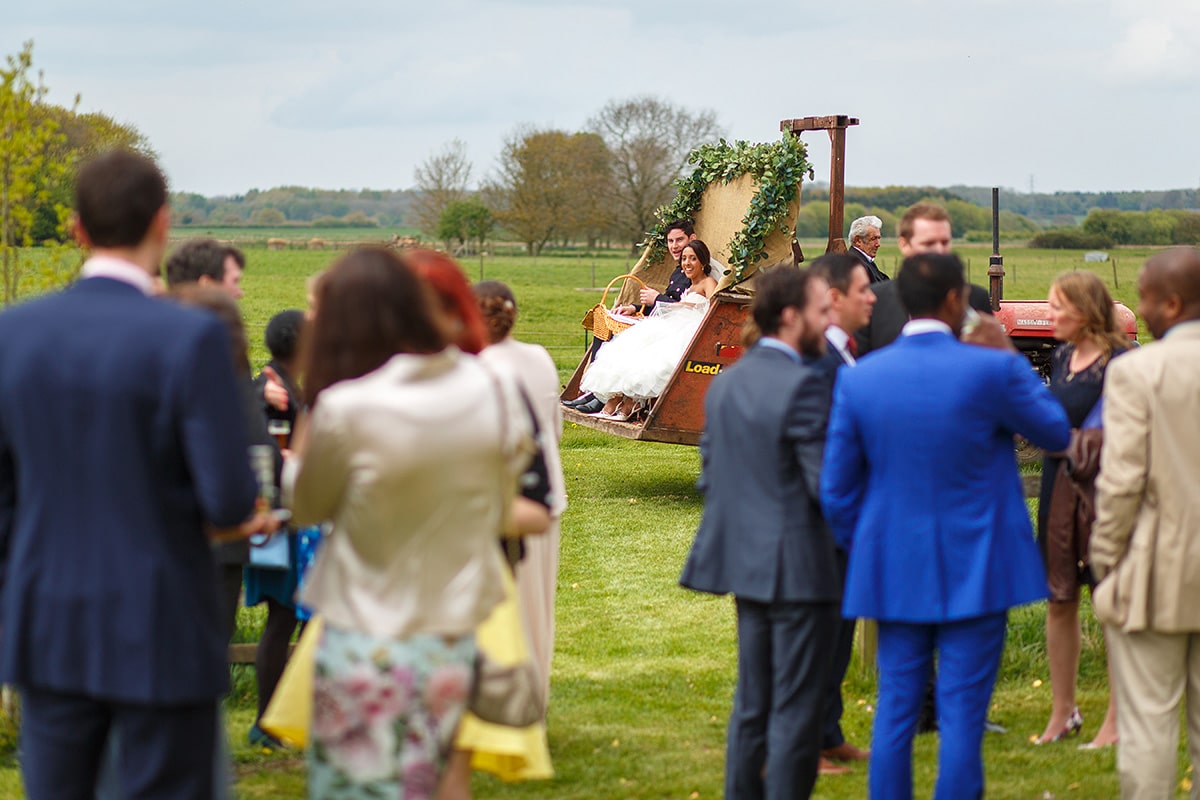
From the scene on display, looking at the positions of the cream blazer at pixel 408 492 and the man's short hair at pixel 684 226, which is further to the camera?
the man's short hair at pixel 684 226

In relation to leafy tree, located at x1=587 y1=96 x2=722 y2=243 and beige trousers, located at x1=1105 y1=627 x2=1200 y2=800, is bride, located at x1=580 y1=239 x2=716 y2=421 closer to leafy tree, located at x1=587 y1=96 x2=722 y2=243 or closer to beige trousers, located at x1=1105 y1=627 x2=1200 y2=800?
beige trousers, located at x1=1105 y1=627 x2=1200 y2=800

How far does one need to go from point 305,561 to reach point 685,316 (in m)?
6.14

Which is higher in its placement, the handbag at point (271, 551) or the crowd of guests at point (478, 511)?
the crowd of guests at point (478, 511)

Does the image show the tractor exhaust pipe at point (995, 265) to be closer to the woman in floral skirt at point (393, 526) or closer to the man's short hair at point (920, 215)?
the man's short hair at point (920, 215)

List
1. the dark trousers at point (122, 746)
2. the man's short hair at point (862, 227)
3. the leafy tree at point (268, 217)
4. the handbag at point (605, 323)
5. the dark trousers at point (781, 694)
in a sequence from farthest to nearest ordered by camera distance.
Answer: the leafy tree at point (268, 217), the handbag at point (605, 323), the man's short hair at point (862, 227), the dark trousers at point (781, 694), the dark trousers at point (122, 746)

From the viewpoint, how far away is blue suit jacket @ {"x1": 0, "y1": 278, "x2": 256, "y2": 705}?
9.52 ft

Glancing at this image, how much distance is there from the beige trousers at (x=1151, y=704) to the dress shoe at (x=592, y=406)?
7720 millimetres

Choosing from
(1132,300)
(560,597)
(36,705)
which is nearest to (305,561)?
(36,705)

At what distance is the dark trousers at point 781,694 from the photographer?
14.0 feet

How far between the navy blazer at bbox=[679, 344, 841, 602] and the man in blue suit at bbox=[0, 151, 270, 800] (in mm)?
1718

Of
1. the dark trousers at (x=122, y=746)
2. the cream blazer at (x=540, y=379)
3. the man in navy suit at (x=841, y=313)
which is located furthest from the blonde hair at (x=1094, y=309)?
the dark trousers at (x=122, y=746)

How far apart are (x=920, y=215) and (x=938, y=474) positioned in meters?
1.71

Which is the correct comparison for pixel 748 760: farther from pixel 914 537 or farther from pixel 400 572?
pixel 400 572

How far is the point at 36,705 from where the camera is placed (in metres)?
3.08
